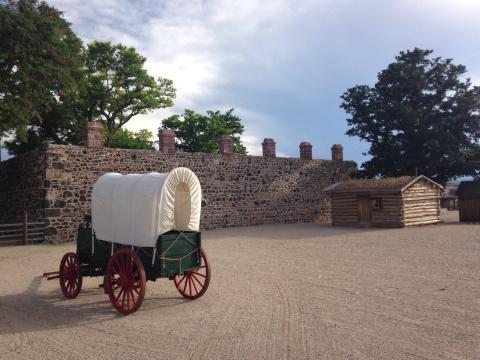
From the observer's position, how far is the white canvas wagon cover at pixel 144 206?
632cm

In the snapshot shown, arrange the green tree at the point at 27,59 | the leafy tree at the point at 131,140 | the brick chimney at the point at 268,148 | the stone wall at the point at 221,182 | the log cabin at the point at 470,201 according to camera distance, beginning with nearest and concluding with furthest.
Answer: the green tree at the point at 27,59 → the stone wall at the point at 221,182 → the log cabin at the point at 470,201 → the brick chimney at the point at 268,148 → the leafy tree at the point at 131,140

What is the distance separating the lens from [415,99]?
25.2m

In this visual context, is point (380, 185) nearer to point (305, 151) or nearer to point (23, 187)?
point (305, 151)

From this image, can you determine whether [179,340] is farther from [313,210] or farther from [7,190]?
[313,210]

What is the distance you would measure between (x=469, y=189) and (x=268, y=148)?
10898mm

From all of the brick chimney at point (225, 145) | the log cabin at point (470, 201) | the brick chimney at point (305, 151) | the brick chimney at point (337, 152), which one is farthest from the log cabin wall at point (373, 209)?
the brick chimney at point (225, 145)

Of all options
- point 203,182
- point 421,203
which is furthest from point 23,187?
point 421,203

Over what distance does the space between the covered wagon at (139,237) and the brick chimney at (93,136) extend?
1077cm

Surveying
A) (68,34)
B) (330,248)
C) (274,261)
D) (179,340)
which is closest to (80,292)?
(179,340)

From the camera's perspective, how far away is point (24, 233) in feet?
50.9

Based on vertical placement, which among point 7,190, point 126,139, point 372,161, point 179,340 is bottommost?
point 179,340

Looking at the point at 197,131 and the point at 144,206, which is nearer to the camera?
the point at 144,206

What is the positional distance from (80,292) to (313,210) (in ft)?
61.7

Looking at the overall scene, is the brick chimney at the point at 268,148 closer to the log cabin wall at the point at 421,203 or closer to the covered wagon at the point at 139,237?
the log cabin wall at the point at 421,203
